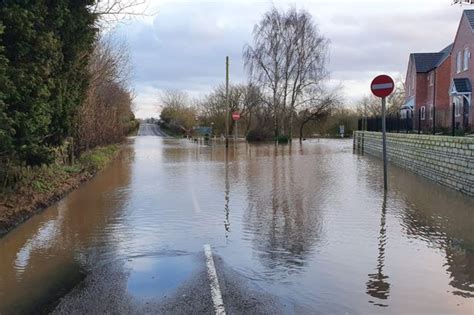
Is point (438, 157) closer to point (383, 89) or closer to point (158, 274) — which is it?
point (383, 89)

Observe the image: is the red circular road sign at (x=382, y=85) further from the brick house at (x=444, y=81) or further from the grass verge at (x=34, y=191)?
the grass verge at (x=34, y=191)

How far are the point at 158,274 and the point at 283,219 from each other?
3.76m

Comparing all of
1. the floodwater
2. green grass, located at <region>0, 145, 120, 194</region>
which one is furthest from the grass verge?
the floodwater

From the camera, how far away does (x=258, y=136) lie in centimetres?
5134

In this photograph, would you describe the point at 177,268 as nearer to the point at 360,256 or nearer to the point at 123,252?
the point at 123,252

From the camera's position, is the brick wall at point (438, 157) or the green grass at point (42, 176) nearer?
the green grass at point (42, 176)

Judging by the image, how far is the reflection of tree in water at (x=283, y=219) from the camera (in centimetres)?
679

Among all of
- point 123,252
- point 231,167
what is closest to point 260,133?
point 231,167

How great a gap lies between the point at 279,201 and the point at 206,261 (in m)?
5.06

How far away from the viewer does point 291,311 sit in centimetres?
480

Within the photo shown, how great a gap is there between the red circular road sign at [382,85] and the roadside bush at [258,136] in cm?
3742

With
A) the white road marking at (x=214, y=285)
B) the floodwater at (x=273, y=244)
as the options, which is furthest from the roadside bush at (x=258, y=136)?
the white road marking at (x=214, y=285)

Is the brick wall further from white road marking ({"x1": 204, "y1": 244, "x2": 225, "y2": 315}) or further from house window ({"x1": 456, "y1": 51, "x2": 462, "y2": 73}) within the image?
house window ({"x1": 456, "y1": 51, "x2": 462, "y2": 73})

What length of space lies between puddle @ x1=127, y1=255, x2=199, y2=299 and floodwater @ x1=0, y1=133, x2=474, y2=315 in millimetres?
12
